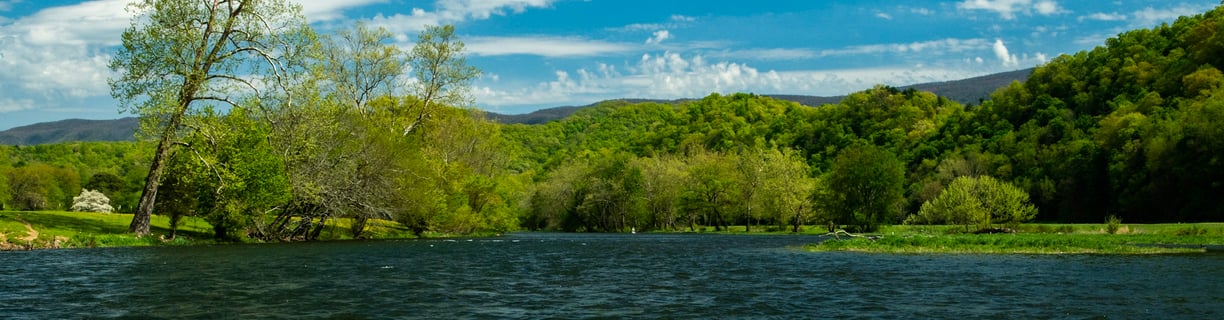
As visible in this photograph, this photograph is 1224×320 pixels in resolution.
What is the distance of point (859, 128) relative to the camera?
559 ft

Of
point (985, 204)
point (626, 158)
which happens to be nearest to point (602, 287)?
point (985, 204)

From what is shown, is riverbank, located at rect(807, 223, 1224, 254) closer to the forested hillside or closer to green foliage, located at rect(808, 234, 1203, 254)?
green foliage, located at rect(808, 234, 1203, 254)

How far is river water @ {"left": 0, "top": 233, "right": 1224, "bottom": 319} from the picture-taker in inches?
858

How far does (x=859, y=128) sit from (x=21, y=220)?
148 m

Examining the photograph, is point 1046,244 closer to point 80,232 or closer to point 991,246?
point 991,246

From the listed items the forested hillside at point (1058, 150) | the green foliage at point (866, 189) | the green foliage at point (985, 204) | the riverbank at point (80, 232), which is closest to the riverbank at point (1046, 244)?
the green foliage at point (985, 204)

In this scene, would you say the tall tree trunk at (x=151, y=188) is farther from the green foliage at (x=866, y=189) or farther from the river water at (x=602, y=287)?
the green foliage at (x=866, y=189)

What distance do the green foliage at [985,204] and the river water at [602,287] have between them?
31151 mm

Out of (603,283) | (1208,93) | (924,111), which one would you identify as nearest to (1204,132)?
(1208,93)

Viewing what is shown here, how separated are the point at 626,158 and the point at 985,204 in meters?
59.1

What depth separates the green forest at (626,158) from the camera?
51.7 metres

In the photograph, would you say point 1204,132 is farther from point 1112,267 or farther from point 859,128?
point 859,128

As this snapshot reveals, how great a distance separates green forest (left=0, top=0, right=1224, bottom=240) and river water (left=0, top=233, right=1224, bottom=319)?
37.1 feet

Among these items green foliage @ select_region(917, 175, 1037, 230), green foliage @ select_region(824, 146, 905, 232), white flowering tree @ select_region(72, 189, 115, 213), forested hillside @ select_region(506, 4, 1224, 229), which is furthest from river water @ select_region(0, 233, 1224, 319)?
white flowering tree @ select_region(72, 189, 115, 213)
